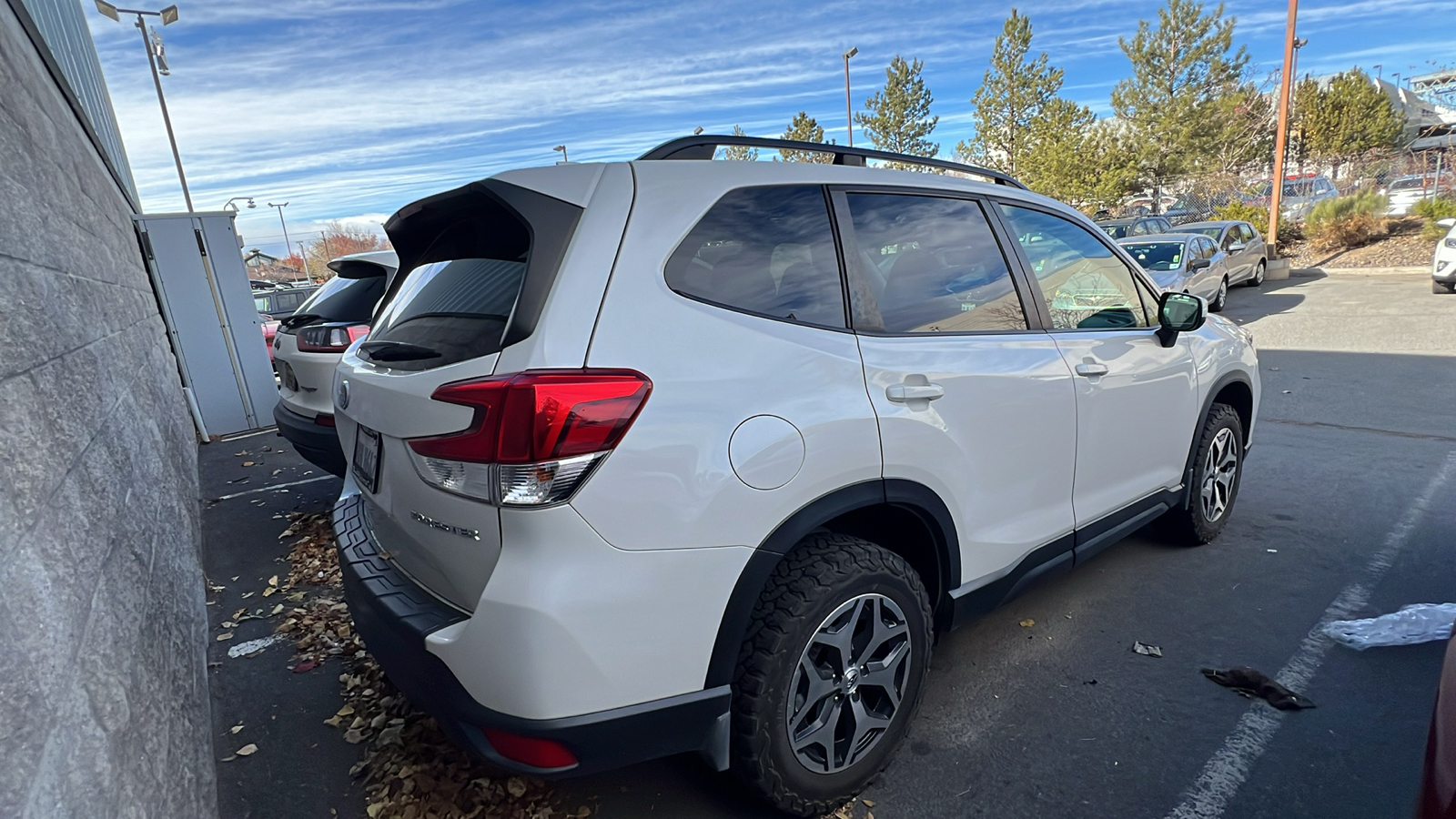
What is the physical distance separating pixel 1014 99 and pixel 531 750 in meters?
35.1

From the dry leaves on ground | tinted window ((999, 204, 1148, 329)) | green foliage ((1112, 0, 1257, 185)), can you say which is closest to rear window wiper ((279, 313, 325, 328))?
the dry leaves on ground

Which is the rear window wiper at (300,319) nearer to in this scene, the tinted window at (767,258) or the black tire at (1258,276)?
the tinted window at (767,258)

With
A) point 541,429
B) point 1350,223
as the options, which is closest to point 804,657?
point 541,429

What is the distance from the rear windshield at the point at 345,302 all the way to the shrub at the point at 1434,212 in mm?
21680

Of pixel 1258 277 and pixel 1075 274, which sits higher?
pixel 1075 274

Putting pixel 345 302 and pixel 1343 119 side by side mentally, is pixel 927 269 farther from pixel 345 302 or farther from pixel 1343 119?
pixel 1343 119

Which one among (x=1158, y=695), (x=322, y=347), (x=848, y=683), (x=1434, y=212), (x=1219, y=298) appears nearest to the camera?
(x=848, y=683)

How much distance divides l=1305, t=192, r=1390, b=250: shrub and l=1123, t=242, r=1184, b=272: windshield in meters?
10.4

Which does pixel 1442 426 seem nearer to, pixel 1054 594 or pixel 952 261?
pixel 1054 594

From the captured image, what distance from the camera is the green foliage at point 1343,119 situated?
27266 mm

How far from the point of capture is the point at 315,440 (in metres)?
4.53

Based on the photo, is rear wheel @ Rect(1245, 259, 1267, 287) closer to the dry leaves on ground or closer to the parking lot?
the parking lot

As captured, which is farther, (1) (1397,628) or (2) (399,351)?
(1) (1397,628)

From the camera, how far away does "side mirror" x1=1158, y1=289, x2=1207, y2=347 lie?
3418 mm
